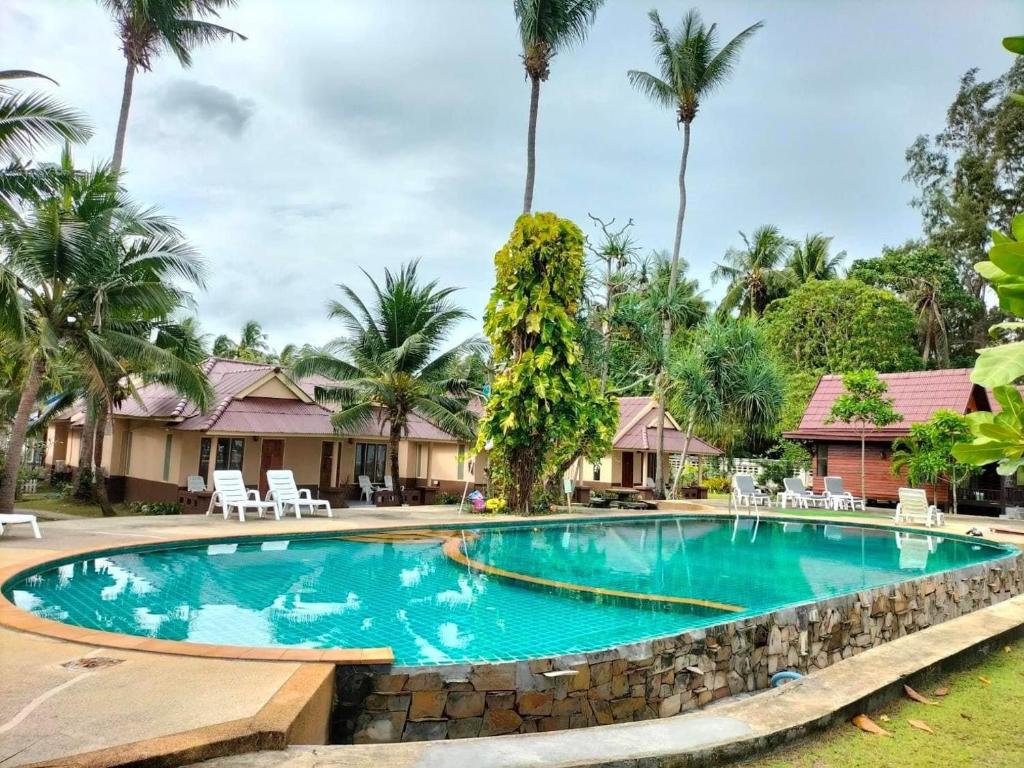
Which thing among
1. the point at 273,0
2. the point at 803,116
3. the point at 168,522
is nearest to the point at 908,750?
the point at 168,522

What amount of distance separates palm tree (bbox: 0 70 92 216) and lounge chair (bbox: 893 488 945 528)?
→ 20461 millimetres

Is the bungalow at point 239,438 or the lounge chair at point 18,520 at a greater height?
the bungalow at point 239,438

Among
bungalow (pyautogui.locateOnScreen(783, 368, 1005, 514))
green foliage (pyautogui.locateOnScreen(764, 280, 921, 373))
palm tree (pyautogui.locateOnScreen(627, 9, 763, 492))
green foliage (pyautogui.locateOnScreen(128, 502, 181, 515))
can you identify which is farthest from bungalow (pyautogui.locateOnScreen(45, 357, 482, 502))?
green foliage (pyautogui.locateOnScreen(764, 280, 921, 373))

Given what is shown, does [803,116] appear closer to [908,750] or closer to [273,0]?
[273,0]

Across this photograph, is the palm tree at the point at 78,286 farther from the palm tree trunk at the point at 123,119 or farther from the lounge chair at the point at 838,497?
the lounge chair at the point at 838,497

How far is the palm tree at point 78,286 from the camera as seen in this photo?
13.3 m

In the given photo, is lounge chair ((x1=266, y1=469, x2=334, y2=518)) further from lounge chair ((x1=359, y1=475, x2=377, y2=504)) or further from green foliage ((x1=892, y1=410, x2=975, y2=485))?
green foliage ((x1=892, y1=410, x2=975, y2=485))

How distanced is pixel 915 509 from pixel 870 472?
782cm

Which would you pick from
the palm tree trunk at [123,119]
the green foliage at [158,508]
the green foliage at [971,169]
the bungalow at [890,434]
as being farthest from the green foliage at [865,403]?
the palm tree trunk at [123,119]

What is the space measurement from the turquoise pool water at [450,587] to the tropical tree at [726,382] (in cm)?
880

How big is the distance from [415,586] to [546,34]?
1918cm

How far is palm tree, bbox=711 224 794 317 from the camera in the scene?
40938 mm

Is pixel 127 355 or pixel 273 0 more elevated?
pixel 273 0

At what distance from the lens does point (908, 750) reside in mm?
3910
